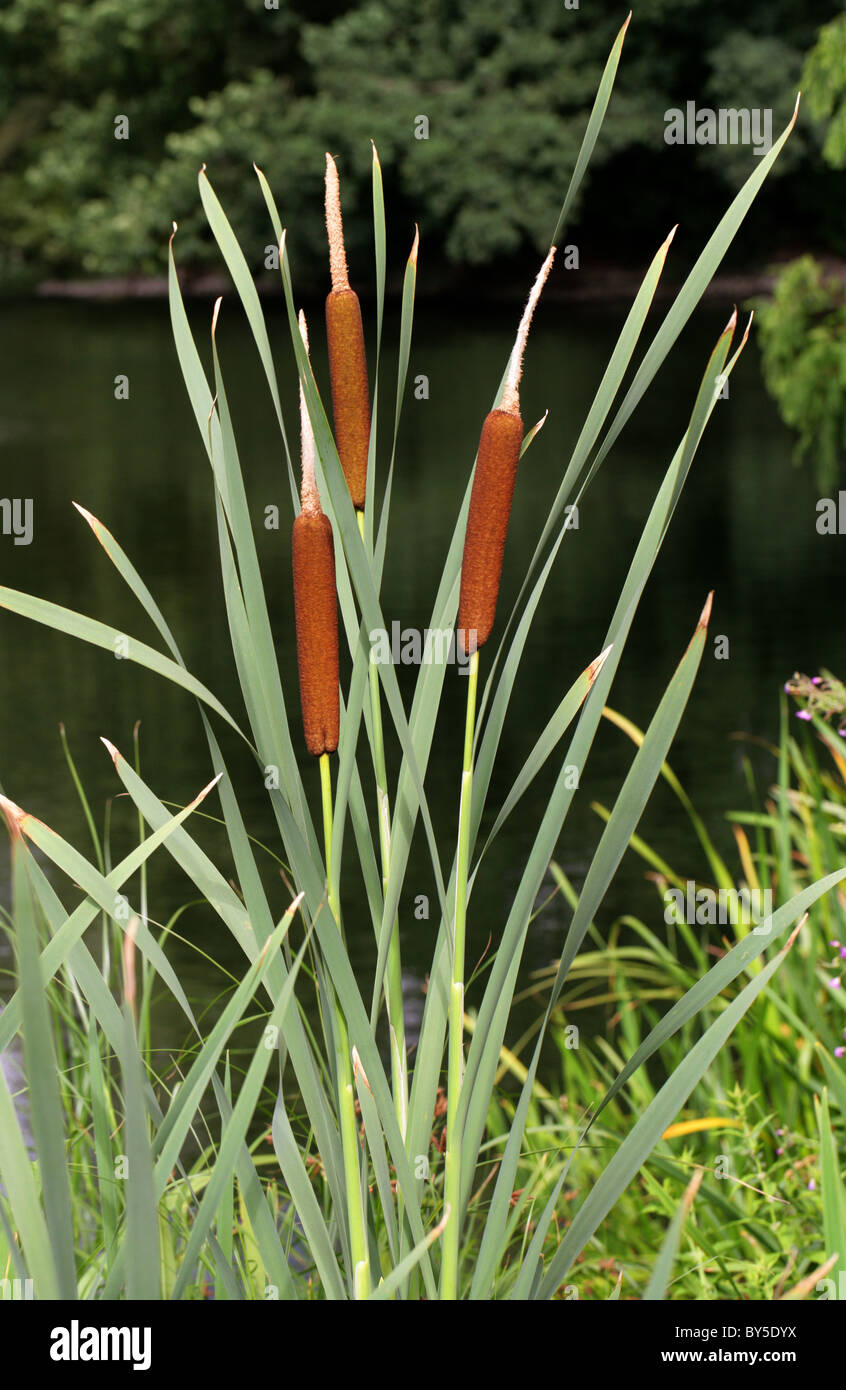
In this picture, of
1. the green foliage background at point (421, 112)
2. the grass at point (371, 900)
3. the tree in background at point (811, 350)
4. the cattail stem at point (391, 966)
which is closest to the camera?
the grass at point (371, 900)

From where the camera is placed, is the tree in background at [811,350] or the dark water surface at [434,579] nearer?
the tree in background at [811,350]

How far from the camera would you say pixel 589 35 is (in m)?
15.4

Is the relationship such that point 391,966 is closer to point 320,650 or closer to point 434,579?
point 320,650

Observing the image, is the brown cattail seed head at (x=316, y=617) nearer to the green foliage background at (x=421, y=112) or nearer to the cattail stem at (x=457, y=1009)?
the cattail stem at (x=457, y=1009)

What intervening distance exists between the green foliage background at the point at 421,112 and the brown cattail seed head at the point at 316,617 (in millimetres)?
13272

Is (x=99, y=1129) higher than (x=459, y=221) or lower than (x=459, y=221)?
lower

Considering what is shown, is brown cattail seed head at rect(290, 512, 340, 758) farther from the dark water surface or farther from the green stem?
the dark water surface

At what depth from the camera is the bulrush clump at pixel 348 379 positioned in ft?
2.47

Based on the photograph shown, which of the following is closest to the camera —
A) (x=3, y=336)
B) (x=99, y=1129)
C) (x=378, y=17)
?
(x=99, y=1129)

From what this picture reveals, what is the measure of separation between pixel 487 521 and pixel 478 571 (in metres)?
0.03

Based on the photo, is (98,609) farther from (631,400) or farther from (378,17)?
(378,17)

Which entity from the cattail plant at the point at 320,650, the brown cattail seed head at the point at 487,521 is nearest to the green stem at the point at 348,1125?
the cattail plant at the point at 320,650
